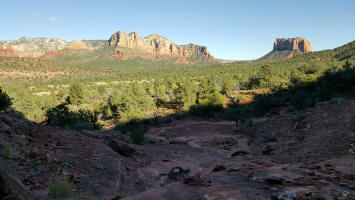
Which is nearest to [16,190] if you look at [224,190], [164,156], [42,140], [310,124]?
[224,190]

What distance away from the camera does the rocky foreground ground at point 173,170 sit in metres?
4.10

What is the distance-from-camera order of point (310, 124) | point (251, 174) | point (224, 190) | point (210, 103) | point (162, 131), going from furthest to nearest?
point (210, 103) → point (162, 131) → point (310, 124) → point (251, 174) → point (224, 190)

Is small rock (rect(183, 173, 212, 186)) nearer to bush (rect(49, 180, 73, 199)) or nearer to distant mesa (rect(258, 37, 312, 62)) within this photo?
bush (rect(49, 180, 73, 199))

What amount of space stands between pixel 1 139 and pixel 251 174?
799cm

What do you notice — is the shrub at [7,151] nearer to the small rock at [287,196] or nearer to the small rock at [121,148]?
the small rock at [121,148]

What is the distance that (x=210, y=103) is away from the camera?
33.6 m

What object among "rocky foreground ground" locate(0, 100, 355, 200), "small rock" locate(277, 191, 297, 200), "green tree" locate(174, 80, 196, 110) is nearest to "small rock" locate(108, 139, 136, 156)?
"rocky foreground ground" locate(0, 100, 355, 200)

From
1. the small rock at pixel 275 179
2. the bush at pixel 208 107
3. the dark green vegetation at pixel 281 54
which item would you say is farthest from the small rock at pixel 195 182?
the dark green vegetation at pixel 281 54

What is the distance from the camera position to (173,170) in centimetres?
849

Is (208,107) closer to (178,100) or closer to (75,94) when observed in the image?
(178,100)

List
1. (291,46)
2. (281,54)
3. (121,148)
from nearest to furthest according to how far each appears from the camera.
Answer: (121,148) < (281,54) < (291,46)

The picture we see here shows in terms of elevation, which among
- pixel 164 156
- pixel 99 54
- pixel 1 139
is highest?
pixel 99 54

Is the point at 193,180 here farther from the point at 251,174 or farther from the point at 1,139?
the point at 1,139

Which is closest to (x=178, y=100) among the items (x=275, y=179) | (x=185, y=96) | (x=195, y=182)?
(x=185, y=96)
